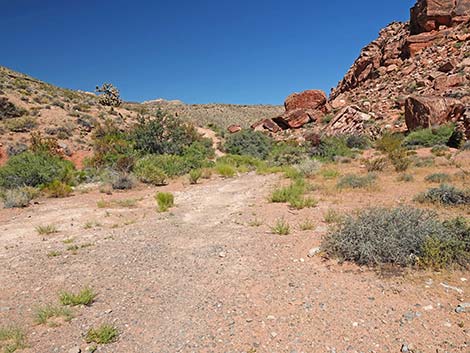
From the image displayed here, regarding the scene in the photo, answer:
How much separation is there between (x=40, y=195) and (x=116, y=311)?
344 inches

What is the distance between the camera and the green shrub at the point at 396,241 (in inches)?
161

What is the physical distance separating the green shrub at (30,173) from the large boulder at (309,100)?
71.2 feet

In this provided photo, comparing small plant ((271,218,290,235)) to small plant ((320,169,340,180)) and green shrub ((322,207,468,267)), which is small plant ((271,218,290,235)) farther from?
small plant ((320,169,340,180))

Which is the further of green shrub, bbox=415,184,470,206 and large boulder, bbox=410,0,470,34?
large boulder, bbox=410,0,470,34

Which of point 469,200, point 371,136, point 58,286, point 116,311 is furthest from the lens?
point 371,136

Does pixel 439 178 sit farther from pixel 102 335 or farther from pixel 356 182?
pixel 102 335

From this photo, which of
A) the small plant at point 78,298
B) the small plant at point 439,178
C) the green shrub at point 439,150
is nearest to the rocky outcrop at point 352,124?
the green shrub at point 439,150

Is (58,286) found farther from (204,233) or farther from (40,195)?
(40,195)

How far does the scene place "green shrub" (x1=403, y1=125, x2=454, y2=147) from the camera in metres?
16.4

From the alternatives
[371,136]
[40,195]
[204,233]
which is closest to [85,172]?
[40,195]

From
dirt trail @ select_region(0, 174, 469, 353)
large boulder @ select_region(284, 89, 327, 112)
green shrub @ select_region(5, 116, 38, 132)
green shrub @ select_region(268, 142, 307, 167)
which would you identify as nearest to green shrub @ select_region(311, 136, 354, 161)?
green shrub @ select_region(268, 142, 307, 167)

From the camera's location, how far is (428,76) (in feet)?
81.7

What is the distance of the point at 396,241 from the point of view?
4.29 meters

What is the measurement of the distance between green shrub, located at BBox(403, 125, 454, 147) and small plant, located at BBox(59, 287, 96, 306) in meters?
17.2
